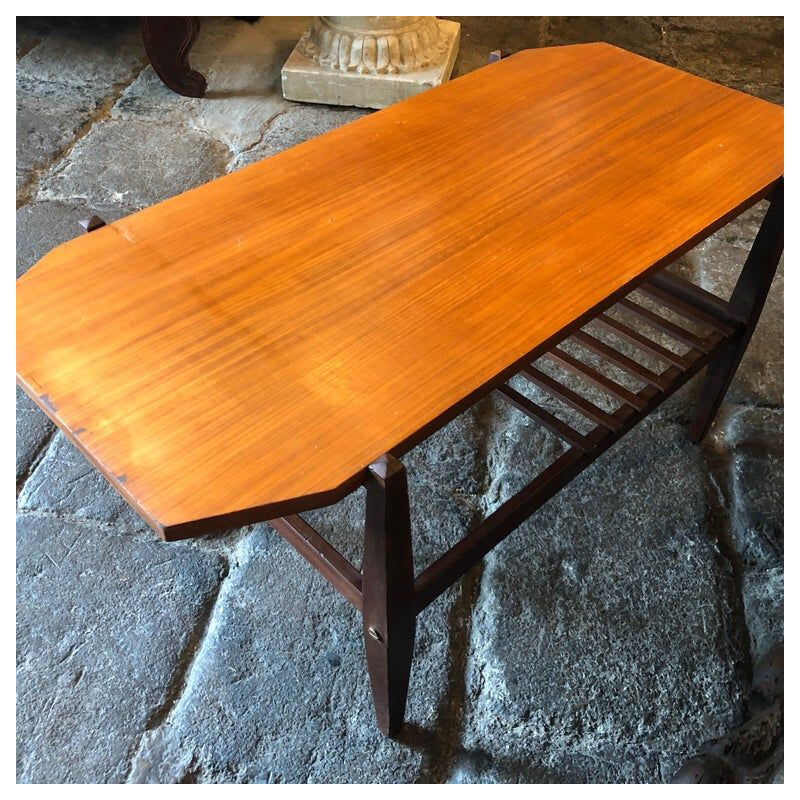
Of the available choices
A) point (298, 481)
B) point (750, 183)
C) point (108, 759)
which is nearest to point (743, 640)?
point (750, 183)

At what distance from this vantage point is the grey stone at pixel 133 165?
11.0 ft

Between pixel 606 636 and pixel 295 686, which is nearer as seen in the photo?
pixel 295 686

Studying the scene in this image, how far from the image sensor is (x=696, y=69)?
4.41 meters

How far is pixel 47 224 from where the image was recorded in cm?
319

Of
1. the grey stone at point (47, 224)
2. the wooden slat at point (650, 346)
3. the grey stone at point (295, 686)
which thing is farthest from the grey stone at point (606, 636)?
the grey stone at point (47, 224)

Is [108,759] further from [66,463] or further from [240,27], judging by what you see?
[240,27]

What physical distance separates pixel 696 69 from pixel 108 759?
4.21 m

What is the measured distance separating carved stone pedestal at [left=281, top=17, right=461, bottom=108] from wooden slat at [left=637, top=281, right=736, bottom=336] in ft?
6.45

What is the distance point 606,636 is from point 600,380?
2.06 ft

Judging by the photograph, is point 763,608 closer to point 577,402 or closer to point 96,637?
point 577,402

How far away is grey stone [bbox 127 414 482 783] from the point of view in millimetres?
1811

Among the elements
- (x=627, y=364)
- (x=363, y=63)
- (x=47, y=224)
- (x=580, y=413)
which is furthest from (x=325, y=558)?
(x=363, y=63)

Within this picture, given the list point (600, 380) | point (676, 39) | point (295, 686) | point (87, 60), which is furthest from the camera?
point (676, 39)

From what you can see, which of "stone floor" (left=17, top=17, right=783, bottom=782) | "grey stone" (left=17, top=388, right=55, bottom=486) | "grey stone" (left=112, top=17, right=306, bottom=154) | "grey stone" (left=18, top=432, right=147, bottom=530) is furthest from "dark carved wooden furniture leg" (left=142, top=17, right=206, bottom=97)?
"grey stone" (left=18, top=432, right=147, bottom=530)
